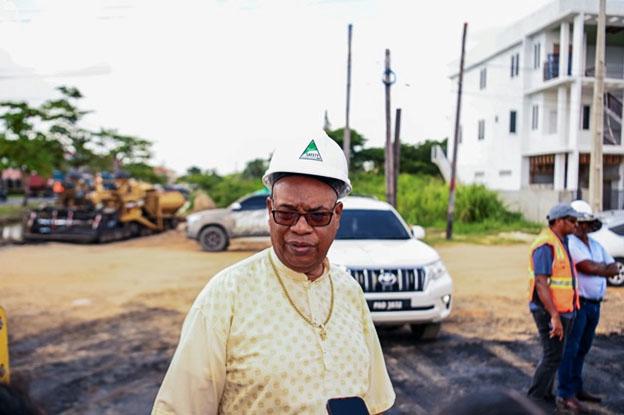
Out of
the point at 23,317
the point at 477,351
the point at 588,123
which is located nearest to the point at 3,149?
the point at 23,317

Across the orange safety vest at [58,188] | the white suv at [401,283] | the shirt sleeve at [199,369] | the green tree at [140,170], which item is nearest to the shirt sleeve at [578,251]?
the white suv at [401,283]

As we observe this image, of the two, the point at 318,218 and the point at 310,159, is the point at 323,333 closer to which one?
the point at 318,218

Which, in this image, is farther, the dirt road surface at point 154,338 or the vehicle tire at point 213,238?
Answer: the vehicle tire at point 213,238

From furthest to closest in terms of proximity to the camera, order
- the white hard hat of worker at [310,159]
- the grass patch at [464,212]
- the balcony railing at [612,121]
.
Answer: the balcony railing at [612,121], the grass patch at [464,212], the white hard hat of worker at [310,159]

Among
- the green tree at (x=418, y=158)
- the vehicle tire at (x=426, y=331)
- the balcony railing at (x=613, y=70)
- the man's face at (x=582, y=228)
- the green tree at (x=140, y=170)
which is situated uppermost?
the balcony railing at (x=613, y=70)

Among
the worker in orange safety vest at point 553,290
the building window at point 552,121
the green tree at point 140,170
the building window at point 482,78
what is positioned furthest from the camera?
the green tree at point 140,170

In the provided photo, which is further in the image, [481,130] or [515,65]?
[481,130]

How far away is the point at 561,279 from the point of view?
4254 mm

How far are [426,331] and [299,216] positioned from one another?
5.25 m

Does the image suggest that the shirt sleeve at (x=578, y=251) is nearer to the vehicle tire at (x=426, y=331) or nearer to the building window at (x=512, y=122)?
the vehicle tire at (x=426, y=331)

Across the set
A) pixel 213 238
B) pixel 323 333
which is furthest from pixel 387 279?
pixel 213 238

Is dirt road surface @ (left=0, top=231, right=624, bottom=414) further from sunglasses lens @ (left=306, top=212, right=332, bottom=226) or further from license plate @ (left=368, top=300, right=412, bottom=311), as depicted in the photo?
sunglasses lens @ (left=306, top=212, right=332, bottom=226)

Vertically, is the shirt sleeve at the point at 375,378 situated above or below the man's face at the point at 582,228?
below

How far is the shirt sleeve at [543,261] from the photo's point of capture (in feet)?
14.0
